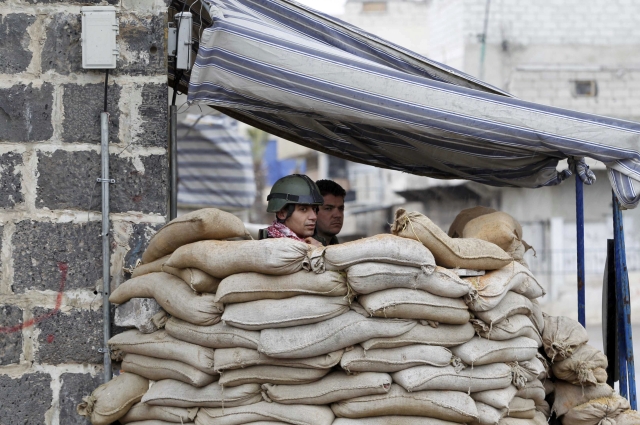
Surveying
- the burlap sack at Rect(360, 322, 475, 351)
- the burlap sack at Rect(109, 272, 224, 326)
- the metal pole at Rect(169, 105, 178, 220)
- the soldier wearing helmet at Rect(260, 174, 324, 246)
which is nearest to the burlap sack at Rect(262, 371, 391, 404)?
the burlap sack at Rect(360, 322, 475, 351)

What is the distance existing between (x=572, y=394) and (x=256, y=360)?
1803 mm

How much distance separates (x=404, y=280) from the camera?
3771 mm

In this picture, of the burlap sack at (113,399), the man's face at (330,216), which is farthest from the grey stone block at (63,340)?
the man's face at (330,216)

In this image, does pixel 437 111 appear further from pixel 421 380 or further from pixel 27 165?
pixel 27 165

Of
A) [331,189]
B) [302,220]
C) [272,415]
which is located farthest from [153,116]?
[331,189]

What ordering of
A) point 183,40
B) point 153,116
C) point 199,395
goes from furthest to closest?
point 183,40
point 153,116
point 199,395

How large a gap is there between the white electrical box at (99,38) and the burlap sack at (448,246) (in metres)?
1.64

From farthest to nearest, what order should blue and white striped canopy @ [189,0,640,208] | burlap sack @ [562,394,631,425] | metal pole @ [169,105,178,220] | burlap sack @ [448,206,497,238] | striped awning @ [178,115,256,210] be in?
striped awning @ [178,115,256,210] → burlap sack @ [448,206,497,238] → metal pole @ [169,105,178,220] → burlap sack @ [562,394,631,425] → blue and white striped canopy @ [189,0,640,208]

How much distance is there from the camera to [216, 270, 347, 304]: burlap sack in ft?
12.3

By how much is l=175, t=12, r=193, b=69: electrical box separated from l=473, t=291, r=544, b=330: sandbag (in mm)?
1982

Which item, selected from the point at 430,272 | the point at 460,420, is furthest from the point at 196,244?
the point at 460,420

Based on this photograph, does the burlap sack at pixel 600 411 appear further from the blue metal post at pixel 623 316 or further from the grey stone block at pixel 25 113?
the grey stone block at pixel 25 113

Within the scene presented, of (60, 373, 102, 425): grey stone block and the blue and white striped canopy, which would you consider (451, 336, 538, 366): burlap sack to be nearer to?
the blue and white striped canopy

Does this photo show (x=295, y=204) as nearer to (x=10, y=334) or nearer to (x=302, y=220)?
(x=302, y=220)
